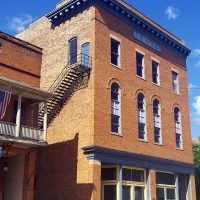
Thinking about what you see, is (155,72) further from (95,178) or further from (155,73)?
(95,178)

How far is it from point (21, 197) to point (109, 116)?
7588 millimetres

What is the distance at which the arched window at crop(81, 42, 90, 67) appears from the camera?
25.6m

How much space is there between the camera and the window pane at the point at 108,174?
2512cm

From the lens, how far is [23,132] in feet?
68.5

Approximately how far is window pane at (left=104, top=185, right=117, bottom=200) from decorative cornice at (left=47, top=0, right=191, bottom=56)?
12.3 meters

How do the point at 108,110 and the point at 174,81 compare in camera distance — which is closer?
the point at 108,110

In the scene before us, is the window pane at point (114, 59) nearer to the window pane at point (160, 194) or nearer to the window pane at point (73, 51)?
the window pane at point (73, 51)

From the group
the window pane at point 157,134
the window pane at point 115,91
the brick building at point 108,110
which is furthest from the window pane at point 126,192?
the window pane at point 115,91

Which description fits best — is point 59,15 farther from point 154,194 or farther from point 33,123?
point 154,194

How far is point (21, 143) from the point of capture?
2077cm

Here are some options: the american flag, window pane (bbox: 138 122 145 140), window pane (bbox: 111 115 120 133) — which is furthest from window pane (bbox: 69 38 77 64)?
the american flag

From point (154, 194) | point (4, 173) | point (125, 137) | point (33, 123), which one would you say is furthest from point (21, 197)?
point (154, 194)

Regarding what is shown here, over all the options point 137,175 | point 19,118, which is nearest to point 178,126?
point 137,175

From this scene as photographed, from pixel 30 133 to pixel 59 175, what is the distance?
18.3ft
